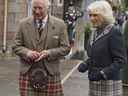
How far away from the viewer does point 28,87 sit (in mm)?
5934

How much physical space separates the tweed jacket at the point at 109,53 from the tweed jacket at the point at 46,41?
51 centimetres

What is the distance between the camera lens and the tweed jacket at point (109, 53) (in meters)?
5.40

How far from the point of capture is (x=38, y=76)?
19.1 ft

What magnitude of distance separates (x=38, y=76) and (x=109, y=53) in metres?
0.90

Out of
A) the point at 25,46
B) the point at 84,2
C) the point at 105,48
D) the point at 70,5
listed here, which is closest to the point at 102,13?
the point at 105,48

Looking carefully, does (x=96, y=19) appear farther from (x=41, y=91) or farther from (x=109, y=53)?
(x=41, y=91)

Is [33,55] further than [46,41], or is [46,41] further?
[46,41]

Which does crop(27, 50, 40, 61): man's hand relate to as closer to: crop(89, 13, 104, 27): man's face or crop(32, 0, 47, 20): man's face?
crop(32, 0, 47, 20): man's face

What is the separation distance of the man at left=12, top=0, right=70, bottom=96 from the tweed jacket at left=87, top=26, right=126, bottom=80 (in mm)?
530

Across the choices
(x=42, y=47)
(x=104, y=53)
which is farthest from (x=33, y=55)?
(x=104, y=53)

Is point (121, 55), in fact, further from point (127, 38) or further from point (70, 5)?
point (70, 5)

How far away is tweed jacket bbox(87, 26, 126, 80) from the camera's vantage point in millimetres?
5402

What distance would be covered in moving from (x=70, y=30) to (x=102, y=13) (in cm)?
1628

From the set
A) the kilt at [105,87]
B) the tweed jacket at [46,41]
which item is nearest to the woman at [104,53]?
the kilt at [105,87]
